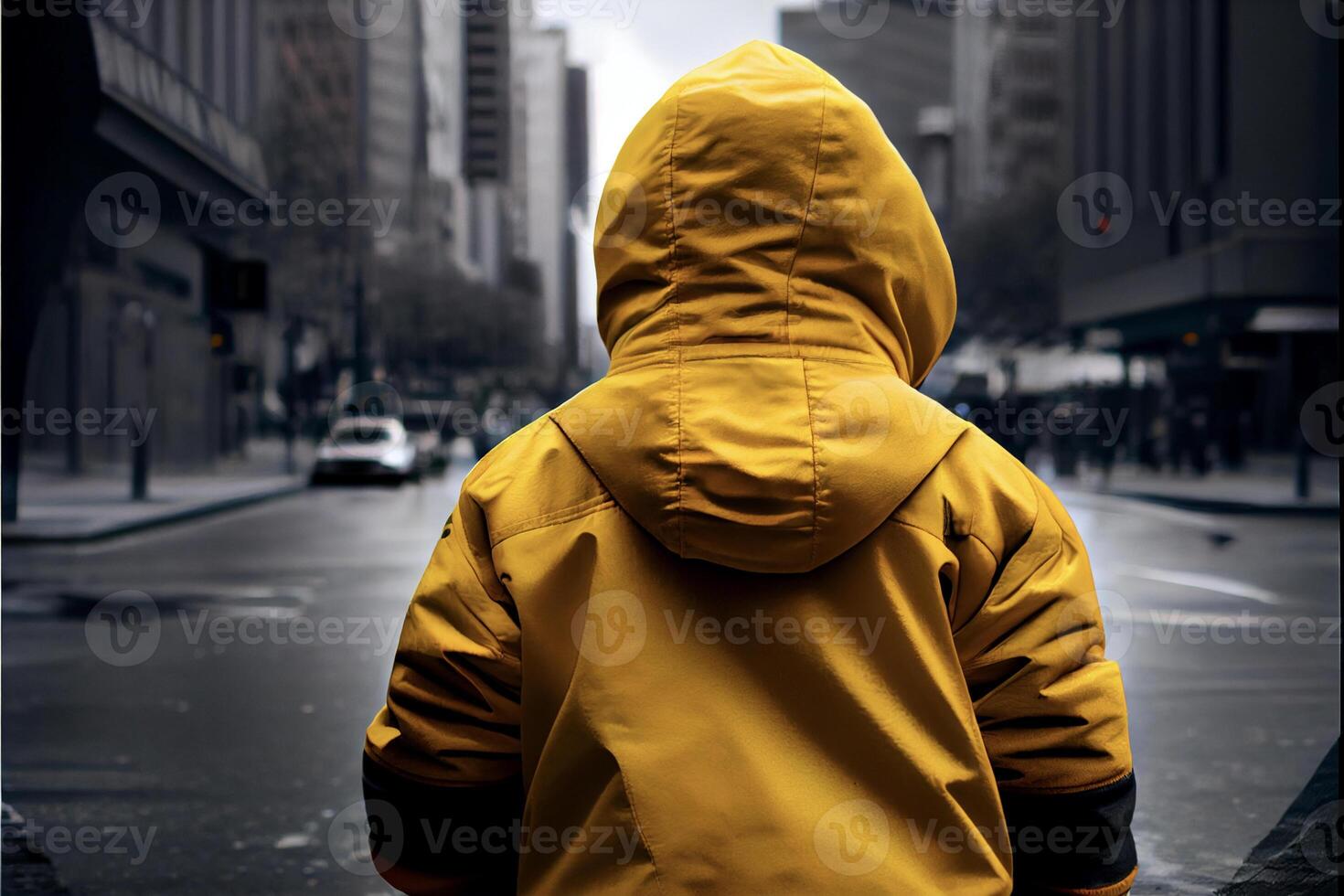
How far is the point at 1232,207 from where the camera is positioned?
34875mm

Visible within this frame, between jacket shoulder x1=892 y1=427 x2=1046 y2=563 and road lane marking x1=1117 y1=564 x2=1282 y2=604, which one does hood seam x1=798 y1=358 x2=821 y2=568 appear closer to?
jacket shoulder x1=892 y1=427 x2=1046 y2=563

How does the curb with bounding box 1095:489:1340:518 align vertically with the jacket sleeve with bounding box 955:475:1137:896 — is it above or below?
below

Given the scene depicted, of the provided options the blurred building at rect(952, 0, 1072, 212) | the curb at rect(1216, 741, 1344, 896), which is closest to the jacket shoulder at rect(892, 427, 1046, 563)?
the curb at rect(1216, 741, 1344, 896)

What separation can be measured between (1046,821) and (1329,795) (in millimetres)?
1359

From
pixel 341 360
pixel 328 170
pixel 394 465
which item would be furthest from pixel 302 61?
pixel 394 465

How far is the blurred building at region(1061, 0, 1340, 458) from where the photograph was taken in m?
33.7

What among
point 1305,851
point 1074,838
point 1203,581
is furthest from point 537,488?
point 1203,581

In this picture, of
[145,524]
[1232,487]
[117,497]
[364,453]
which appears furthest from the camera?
[364,453]

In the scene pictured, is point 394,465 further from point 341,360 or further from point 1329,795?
point 341,360

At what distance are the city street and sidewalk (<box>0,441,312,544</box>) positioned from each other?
121 cm

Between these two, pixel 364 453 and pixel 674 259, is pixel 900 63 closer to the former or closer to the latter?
pixel 364 453

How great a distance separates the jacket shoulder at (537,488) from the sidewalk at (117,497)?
8.11m

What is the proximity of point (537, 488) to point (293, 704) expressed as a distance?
529 cm

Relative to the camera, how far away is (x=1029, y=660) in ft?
5.79
